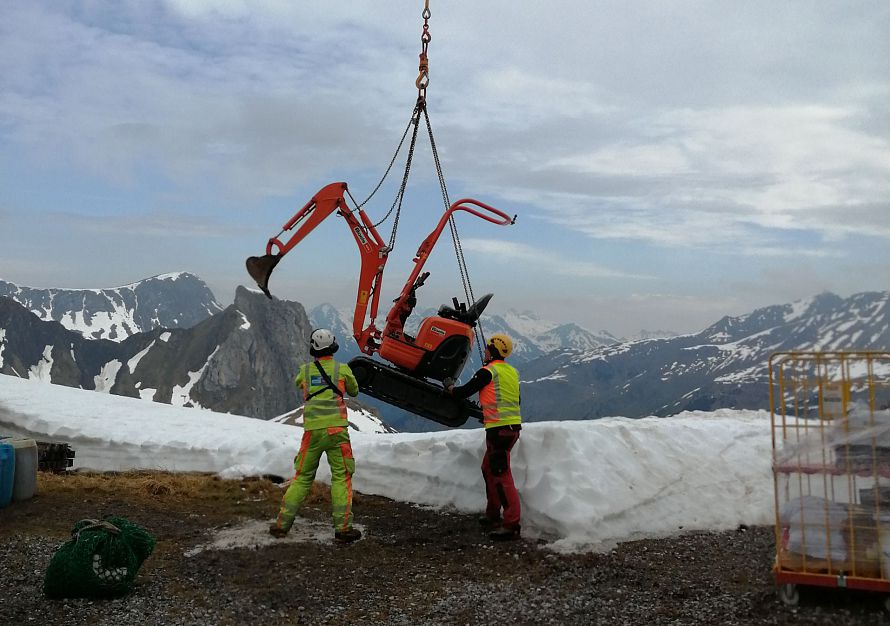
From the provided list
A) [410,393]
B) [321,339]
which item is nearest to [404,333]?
[410,393]

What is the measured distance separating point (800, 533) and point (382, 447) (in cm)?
772

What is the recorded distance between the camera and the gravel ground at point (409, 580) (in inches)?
260

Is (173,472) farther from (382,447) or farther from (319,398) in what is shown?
(319,398)

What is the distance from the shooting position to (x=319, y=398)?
948 centimetres

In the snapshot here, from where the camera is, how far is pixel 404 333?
12.4 metres

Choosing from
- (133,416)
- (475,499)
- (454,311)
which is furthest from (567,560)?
(133,416)

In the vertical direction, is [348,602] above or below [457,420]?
below

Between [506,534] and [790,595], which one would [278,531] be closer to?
[506,534]

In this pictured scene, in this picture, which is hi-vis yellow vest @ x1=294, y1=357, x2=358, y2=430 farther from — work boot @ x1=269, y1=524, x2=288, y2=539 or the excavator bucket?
the excavator bucket

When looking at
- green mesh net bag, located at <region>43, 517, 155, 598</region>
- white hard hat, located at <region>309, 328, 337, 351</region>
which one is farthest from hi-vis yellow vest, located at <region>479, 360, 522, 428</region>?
green mesh net bag, located at <region>43, 517, 155, 598</region>

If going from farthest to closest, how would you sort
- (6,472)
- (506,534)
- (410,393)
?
(410,393)
(6,472)
(506,534)

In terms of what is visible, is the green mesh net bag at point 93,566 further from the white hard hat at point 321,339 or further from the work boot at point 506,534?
the work boot at point 506,534

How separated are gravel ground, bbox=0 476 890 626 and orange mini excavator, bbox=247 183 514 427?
A: 7.50 feet

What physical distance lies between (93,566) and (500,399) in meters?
4.82
